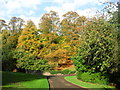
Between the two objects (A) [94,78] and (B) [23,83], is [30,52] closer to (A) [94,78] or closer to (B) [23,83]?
(B) [23,83]

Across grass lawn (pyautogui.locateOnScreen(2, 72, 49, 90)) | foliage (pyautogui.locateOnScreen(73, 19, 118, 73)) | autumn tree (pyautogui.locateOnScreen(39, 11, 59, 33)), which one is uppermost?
autumn tree (pyautogui.locateOnScreen(39, 11, 59, 33))

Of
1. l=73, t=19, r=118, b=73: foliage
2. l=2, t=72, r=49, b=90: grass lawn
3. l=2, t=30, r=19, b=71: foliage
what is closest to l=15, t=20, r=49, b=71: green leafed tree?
l=2, t=30, r=19, b=71: foliage

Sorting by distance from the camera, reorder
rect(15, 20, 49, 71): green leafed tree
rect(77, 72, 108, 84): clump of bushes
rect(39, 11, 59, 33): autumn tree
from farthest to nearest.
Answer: rect(39, 11, 59, 33): autumn tree
rect(15, 20, 49, 71): green leafed tree
rect(77, 72, 108, 84): clump of bushes

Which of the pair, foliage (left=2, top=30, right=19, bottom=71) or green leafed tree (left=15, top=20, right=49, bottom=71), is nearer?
foliage (left=2, top=30, right=19, bottom=71)

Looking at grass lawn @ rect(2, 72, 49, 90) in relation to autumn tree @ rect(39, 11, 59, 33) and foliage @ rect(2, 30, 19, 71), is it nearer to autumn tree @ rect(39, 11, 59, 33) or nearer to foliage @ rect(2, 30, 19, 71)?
foliage @ rect(2, 30, 19, 71)

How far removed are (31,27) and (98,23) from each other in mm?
36977

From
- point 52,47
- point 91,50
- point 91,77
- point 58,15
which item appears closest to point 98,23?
point 91,50

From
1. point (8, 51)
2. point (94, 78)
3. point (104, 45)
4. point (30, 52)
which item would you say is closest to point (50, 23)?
point (30, 52)

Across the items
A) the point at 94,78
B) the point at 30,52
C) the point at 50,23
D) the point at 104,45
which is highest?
the point at 50,23

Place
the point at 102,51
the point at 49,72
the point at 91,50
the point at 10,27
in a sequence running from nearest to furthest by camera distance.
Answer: the point at 102,51 → the point at 91,50 → the point at 49,72 → the point at 10,27

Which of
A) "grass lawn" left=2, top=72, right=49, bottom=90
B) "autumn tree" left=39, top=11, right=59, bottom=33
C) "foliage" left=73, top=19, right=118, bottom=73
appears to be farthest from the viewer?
"autumn tree" left=39, top=11, right=59, bottom=33

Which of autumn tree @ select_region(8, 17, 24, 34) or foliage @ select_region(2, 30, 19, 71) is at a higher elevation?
autumn tree @ select_region(8, 17, 24, 34)

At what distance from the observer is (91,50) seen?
1277cm

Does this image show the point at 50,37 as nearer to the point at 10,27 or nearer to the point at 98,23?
the point at 10,27
